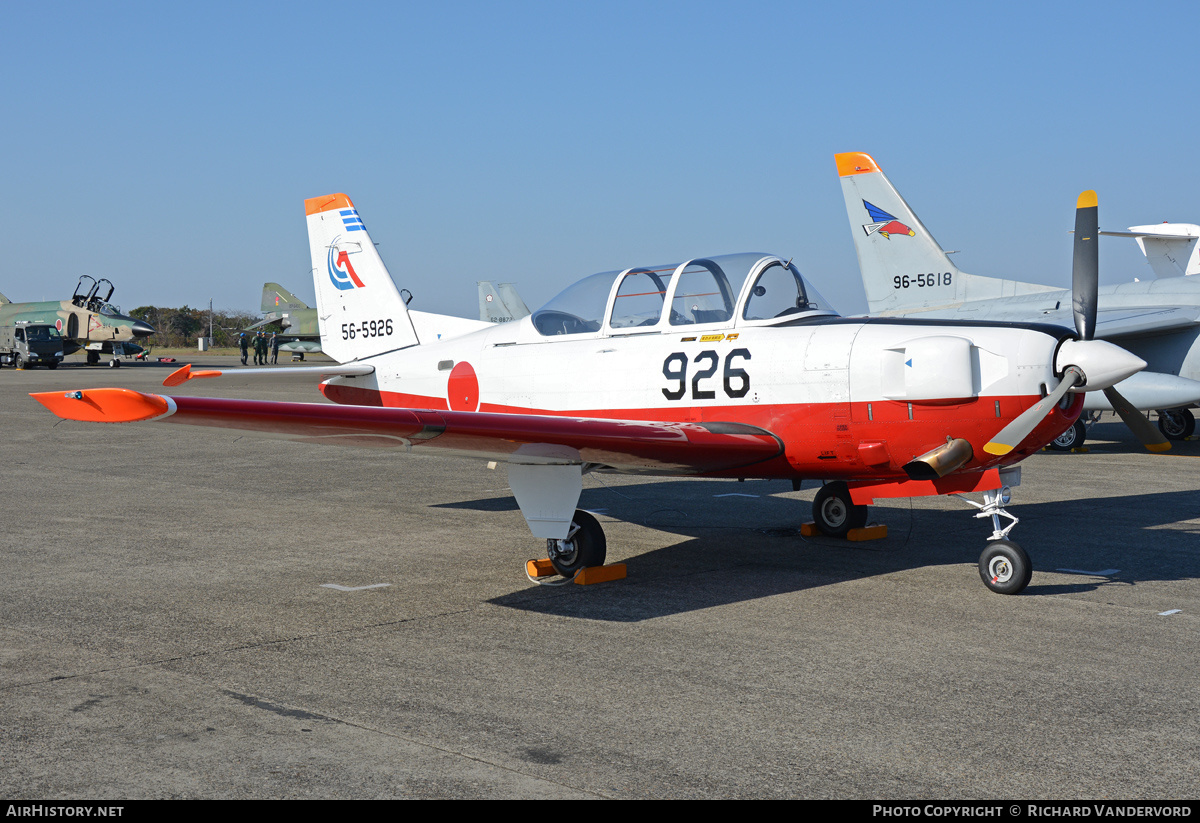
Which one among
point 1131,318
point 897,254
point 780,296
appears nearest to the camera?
point 780,296

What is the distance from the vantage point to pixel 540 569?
6.64m

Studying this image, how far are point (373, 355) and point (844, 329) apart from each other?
513 centimetres

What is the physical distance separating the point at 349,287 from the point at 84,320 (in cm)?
3598

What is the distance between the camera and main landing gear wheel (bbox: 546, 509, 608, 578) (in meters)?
6.55

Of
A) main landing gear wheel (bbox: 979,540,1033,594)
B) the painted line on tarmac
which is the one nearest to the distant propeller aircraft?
main landing gear wheel (bbox: 979,540,1033,594)

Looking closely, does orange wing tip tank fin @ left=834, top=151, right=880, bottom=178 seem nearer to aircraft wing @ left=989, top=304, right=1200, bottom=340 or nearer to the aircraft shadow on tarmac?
aircraft wing @ left=989, top=304, right=1200, bottom=340

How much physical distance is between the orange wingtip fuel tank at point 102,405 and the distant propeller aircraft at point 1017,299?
12.2 m

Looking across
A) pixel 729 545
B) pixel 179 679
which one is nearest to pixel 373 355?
pixel 729 545

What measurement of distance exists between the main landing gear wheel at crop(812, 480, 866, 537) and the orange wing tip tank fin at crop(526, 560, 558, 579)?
255cm

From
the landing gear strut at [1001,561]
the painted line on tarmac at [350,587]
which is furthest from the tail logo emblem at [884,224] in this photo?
the painted line on tarmac at [350,587]

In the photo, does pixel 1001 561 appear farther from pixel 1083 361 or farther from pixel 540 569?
pixel 540 569

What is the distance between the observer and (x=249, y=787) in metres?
3.30

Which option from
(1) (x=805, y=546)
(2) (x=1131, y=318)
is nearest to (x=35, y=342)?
(2) (x=1131, y=318)

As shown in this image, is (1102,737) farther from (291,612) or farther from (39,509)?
(39,509)
